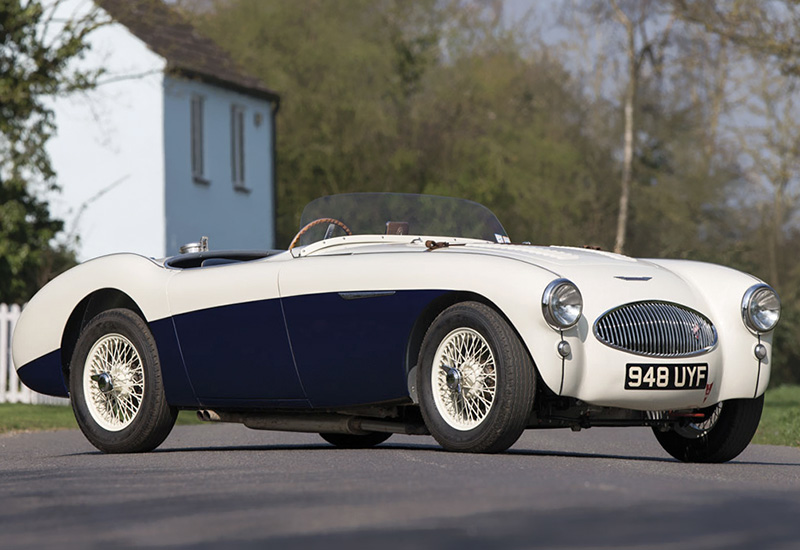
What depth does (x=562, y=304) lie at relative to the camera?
7.61 metres

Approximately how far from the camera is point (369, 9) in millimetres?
43594

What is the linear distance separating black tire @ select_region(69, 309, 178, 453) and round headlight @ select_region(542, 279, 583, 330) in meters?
2.67

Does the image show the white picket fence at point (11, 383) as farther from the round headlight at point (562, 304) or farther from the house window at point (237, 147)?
the house window at point (237, 147)

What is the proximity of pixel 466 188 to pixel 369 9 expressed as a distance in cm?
684

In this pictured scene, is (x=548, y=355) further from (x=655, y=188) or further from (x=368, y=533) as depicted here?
(x=655, y=188)

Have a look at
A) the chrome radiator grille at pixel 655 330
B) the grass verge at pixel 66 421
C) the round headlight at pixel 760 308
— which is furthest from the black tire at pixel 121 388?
the grass verge at pixel 66 421

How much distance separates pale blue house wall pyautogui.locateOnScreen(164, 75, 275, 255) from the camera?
1166 inches

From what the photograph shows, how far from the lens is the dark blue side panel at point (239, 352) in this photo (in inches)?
337

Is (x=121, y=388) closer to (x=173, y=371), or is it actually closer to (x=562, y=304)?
(x=173, y=371)

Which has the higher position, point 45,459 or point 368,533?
point 368,533

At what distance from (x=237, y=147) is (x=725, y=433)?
25.4 metres

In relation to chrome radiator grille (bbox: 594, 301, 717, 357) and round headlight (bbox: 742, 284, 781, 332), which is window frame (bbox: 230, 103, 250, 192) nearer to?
round headlight (bbox: 742, 284, 781, 332)

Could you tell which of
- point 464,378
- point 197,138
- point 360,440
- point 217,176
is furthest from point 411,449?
point 217,176

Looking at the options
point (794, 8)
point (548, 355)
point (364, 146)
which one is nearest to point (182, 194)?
point (364, 146)
